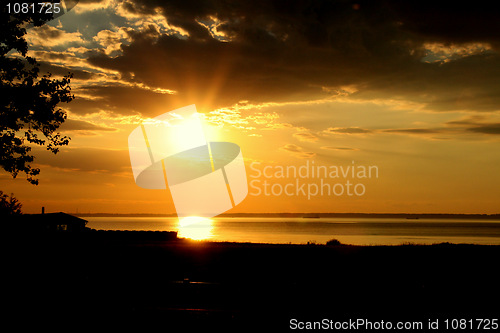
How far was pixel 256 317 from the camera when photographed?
12.6 m

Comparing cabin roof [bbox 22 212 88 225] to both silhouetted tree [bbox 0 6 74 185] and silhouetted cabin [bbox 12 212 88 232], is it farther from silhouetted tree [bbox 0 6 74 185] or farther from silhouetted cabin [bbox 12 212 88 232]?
silhouetted tree [bbox 0 6 74 185]

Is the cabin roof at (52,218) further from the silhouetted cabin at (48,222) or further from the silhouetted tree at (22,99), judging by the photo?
the silhouetted tree at (22,99)

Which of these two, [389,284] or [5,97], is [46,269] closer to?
[5,97]

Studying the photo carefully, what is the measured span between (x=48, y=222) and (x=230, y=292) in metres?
39.5

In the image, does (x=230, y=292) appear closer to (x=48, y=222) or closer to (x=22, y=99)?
(x=22, y=99)

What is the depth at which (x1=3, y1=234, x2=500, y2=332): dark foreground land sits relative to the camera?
12.4m

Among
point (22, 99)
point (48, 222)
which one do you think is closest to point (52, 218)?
point (48, 222)

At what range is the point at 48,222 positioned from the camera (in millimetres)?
49094

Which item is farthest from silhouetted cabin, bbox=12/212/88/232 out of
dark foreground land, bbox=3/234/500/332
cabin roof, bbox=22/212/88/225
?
dark foreground land, bbox=3/234/500/332

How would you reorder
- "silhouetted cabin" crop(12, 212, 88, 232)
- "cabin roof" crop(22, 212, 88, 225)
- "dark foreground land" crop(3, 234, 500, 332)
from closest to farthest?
"dark foreground land" crop(3, 234, 500, 332) → "silhouetted cabin" crop(12, 212, 88, 232) → "cabin roof" crop(22, 212, 88, 225)

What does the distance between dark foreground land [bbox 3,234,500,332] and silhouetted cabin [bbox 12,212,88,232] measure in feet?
57.8

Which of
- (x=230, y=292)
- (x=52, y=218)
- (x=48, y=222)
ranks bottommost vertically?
(x=230, y=292)

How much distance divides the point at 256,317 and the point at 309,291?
11.8 feet

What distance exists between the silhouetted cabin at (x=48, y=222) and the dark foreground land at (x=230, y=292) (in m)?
17.6
